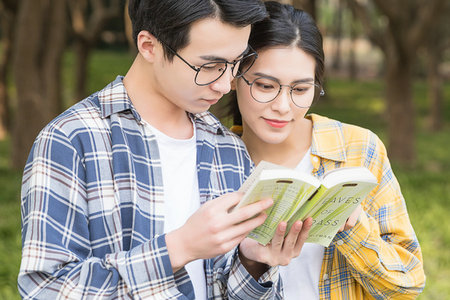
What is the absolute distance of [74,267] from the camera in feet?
4.70

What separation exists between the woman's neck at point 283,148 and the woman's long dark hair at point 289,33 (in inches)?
8.7

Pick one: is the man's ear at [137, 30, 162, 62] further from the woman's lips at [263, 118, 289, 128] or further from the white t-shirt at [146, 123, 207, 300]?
the woman's lips at [263, 118, 289, 128]

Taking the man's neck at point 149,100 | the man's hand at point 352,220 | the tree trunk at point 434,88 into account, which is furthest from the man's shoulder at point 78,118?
the tree trunk at point 434,88

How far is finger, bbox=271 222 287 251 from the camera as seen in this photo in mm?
1562

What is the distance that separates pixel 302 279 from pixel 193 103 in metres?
0.82

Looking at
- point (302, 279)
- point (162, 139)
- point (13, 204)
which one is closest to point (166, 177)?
point (162, 139)

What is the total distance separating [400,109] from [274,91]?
6.85m

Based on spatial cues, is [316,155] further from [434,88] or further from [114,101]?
[434,88]

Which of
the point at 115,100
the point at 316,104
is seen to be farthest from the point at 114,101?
the point at 316,104

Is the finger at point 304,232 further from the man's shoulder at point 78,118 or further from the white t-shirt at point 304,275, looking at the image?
the man's shoulder at point 78,118

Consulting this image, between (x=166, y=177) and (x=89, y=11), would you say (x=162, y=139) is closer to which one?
(x=166, y=177)

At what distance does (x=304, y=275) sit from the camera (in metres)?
2.09

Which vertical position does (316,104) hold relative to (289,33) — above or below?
below

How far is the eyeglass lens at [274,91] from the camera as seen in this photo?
6.64 ft
